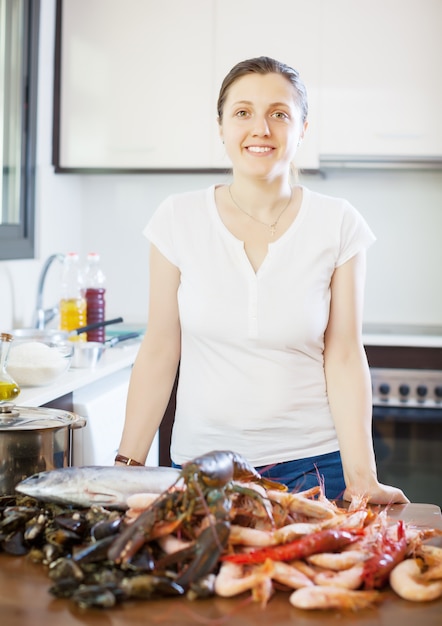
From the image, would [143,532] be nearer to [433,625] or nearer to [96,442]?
[433,625]

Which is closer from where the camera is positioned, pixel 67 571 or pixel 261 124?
pixel 67 571

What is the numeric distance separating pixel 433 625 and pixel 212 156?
107 inches

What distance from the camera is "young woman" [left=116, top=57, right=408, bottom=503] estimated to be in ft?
5.68

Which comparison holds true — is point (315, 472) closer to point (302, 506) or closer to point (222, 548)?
point (302, 506)

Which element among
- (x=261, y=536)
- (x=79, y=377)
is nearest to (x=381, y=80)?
(x=79, y=377)

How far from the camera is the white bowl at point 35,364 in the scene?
2.21 metres

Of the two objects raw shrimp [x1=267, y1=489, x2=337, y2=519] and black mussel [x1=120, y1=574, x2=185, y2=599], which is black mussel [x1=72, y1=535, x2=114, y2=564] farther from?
raw shrimp [x1=267, y1=489, x2=337, y2=519]

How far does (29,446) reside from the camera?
122 centimetres

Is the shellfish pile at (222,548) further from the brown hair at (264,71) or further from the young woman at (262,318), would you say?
the brown hair at (264,71)

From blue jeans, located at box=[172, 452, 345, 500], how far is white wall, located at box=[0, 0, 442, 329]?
1.92 meters

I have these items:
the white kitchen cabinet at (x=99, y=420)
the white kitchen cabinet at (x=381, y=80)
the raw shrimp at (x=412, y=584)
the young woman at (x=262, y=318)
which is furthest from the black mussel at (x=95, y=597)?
the white kitchen cabinet at (x=381, y=80)

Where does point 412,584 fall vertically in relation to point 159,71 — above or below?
below

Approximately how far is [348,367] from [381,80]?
1899 millimetres

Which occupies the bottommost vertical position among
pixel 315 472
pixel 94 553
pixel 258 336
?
pixel 315 472
